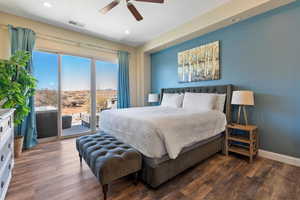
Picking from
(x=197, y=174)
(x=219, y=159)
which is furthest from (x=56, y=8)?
(x=219, y=159)

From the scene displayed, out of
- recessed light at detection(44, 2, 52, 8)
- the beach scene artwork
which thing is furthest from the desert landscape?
the beach scene artwork

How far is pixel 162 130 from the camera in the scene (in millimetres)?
1662

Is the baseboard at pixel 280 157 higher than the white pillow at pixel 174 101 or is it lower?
lower

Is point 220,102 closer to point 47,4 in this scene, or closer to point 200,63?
point 200,63

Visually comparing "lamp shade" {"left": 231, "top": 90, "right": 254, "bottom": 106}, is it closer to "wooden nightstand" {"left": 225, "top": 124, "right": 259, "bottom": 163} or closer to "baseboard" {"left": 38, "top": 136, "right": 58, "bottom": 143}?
"wooden nightstand" {"left": 225, "top": 124, "right": 259, "bottom": 163}

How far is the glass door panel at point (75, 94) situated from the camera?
374cm

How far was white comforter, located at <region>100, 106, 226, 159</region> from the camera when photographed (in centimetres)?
164

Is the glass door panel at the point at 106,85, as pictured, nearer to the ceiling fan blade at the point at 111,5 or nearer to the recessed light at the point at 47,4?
the recessed light at the point at 47,4

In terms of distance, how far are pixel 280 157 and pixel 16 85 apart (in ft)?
15.3

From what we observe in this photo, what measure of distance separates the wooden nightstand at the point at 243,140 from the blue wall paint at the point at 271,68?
26 cm

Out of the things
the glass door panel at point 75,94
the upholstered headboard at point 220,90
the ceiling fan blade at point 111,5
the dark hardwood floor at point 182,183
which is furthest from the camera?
the glass door panel at point 75,94

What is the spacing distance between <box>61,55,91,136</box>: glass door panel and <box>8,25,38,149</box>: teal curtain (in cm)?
71

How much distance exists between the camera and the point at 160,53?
4.68 meters

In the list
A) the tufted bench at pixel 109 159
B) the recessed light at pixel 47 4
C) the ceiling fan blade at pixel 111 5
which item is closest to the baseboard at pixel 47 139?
the tufted bench at pixel 109 159
